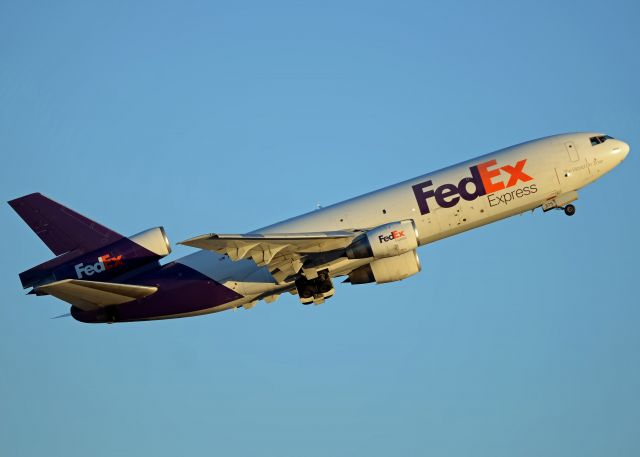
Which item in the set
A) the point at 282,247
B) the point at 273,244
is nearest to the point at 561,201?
the point at 282,247

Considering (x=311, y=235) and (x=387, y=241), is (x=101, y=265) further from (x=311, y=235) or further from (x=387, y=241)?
(x=387, y=241)

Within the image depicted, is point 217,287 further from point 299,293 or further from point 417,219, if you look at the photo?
point 417,219

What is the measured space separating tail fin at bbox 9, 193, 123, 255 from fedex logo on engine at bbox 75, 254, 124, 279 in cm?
94

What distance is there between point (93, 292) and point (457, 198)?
19.2 metres

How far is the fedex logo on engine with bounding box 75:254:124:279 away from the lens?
52812 mm

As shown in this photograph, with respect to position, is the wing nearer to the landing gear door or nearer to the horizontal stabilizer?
the horizontal stabilizer

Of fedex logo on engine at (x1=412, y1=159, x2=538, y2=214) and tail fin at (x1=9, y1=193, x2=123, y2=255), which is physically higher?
tail fin at (x1=9, y1=193, x2=123, y2=255)

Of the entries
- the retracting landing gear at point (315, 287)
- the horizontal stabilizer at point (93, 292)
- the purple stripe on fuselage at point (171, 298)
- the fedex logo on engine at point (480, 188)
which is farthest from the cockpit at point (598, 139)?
the horizontal stabilizer at point (93, 292)

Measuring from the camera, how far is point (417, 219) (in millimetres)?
51531

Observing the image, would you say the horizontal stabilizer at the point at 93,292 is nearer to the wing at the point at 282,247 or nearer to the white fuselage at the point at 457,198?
the white fuselage at the point at 457,198

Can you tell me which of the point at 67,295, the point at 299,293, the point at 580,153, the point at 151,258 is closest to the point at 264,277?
the point at 299,293

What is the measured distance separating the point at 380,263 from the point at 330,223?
3.35 meters

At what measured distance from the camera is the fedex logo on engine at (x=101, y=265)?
52812 mm

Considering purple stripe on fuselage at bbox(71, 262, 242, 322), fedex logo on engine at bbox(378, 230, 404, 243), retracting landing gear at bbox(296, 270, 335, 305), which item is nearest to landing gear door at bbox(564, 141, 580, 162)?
fedex logo on engine at bbox(378, 230, 404, 243)
